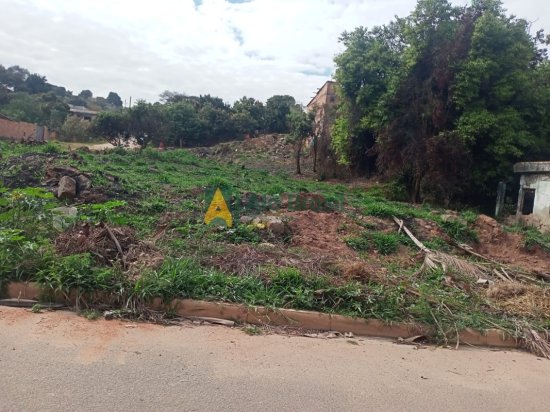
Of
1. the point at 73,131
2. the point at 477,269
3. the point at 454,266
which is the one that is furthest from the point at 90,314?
the point at 73,131

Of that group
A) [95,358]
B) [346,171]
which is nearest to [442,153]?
[346,171]

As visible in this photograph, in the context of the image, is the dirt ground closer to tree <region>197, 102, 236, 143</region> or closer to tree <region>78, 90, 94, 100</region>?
Answer: tree <region>197, 102, 236, 143</region>

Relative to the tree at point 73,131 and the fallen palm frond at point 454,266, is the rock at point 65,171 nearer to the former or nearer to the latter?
the fallen palm frond at point 454,266

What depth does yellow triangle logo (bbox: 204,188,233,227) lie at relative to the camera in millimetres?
6816

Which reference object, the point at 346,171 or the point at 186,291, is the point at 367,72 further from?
the point at 186,291

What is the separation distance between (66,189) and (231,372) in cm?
637

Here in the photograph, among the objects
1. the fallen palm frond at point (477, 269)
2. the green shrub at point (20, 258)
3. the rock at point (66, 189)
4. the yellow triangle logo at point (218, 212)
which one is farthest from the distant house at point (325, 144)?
the green shrub at point (20, 258)

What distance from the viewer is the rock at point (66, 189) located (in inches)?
317

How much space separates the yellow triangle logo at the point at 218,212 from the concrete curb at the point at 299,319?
2792 millimetres

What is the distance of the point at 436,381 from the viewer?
10.3 ft

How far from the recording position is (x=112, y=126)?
27578mm

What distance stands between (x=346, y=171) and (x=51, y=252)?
1973 centimetres

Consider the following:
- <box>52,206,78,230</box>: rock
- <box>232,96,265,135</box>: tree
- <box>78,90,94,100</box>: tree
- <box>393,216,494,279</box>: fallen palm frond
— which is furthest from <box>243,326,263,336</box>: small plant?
<box>78,90,94,100</box>: tree

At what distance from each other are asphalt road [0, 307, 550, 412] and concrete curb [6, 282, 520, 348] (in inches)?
7.5
